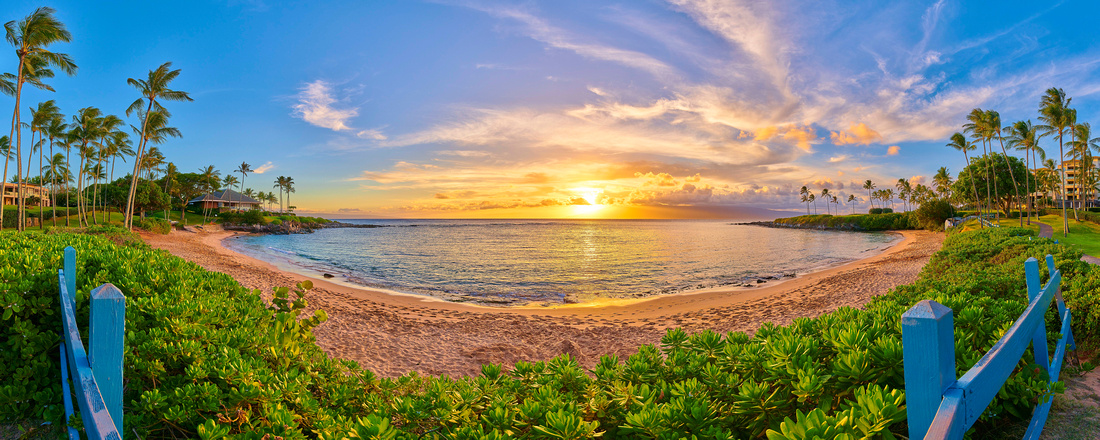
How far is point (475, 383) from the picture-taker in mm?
2936

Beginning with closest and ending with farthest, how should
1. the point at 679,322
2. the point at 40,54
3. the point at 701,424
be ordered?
the point at 701,424
the point at 679,322
the point at 40,54

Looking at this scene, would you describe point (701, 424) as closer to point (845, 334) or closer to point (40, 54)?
point (845, 334)

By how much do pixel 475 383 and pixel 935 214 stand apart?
7624cm

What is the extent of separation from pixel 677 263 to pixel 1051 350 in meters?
24.9

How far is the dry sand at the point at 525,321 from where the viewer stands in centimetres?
820

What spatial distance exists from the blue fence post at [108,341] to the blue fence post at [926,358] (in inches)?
120

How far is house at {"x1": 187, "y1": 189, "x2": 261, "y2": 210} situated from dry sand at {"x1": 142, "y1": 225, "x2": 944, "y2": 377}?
88.5 m

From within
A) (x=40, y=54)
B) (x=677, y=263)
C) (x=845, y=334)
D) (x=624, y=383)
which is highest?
(x=40, y=54)

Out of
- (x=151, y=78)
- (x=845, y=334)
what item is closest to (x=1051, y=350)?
(x=845, y=334)

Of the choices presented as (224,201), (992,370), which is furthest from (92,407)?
(224,201)

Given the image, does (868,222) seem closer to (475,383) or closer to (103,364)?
(475,383)

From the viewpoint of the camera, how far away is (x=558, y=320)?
39.2 ft

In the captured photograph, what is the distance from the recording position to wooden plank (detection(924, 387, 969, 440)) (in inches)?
50.1

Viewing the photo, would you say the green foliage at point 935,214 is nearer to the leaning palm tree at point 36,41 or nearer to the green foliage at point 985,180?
the green foliage at point 985,180
